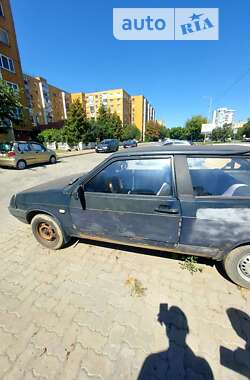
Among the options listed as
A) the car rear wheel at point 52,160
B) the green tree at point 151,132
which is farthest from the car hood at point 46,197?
the green tree at point 151,132

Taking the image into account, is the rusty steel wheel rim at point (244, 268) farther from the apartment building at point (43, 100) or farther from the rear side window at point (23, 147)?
the apartment building at point (43, 100)

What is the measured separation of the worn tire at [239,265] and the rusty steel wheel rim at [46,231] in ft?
8.73

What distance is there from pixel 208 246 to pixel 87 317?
166 cm

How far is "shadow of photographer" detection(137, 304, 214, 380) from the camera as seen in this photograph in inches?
59.1

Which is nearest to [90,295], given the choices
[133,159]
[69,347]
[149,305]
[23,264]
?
[69,347]

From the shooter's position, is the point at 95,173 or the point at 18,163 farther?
the point at 18,163

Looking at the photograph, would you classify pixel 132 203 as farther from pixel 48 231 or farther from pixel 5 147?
pixel 5 147

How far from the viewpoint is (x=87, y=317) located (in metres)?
2.01

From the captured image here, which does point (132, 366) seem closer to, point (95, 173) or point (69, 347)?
point (69, 347)

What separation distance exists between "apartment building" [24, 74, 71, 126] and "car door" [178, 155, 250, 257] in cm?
5149

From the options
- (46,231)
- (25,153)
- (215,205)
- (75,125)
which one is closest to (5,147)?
(25,153)

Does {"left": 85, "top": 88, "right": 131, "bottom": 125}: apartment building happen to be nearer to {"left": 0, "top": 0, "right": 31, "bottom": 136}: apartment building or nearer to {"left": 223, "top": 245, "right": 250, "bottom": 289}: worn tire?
{"left": 0, "top": 0, "right": 31, "bottom": 136}: apartment building

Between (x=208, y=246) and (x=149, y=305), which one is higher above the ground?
(x=208, y=246)

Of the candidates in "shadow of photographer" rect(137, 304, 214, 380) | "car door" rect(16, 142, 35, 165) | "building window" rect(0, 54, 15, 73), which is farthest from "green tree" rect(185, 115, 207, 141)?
"shadow of photographer" rect(137, 304, 214, 380)
